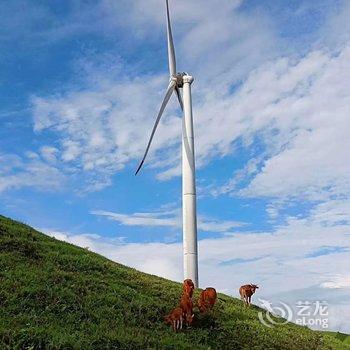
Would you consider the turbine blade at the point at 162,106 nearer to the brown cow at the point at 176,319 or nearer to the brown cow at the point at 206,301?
the brown cow at the point at 206,301

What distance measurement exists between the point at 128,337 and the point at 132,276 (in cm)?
1079

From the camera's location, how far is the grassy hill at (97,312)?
1834 cm

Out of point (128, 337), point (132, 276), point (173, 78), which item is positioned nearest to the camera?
point (128, 337)

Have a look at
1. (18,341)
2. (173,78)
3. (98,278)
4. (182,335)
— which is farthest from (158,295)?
(173,78)

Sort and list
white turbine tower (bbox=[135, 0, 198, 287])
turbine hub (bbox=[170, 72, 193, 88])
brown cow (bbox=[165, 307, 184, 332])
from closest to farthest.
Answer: brown cow (bbox=[165, 307, 184, 332]) < white turbine tower (bbox=[135, 0, 198, 287]) < turbine hub (bbox=[170, 72, 193, 88])

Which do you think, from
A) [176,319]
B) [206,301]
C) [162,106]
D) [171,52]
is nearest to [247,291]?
[206,301]

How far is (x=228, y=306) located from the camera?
27703mm

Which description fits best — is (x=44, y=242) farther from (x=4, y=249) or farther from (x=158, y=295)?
(x=158, y=295)

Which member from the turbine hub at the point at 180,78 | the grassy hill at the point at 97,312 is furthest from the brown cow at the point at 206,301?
the turbine hub at the point at 180,78

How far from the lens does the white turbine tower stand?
31.6 m

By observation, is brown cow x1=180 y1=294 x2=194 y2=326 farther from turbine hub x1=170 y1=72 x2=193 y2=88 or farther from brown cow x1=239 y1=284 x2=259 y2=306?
turbine hub x1=170 y1=72 x2=193 y2=88

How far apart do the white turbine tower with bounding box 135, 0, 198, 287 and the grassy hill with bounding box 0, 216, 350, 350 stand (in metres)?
2.31

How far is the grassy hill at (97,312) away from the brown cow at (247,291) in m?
0.61

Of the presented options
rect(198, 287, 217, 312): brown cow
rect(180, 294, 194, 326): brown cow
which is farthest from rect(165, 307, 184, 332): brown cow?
rect(198, 287, 217, 312): brown cow
